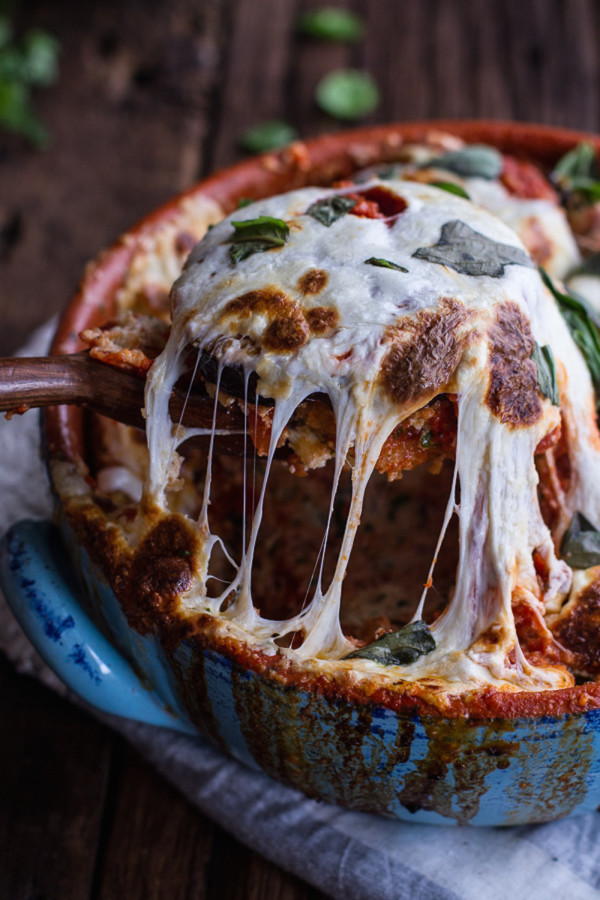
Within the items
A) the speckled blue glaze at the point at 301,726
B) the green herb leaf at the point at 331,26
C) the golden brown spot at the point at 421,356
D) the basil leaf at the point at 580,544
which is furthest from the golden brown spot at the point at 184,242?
the green herb leaf at the point at 331,26

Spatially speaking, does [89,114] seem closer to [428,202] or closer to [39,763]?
[428,202]

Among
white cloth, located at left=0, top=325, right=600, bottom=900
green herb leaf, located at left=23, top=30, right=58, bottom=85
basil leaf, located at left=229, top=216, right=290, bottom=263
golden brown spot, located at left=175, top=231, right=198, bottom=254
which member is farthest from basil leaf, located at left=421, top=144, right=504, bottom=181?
green herb leaf, located at left=23, top=30, right=58, bottom=85

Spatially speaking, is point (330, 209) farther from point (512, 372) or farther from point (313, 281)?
point (512, 372)

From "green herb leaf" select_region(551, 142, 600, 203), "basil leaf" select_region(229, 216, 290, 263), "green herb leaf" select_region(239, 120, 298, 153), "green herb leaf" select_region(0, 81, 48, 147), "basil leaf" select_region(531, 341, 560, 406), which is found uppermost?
"green herb leaf" select_region(0, 81, 48, 147)

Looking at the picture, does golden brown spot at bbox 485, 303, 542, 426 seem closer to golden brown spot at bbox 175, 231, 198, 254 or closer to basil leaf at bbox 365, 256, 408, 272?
basil leaf at bbox 365, 256, 408, 272

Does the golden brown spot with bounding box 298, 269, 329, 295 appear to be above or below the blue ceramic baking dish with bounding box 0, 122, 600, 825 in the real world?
above

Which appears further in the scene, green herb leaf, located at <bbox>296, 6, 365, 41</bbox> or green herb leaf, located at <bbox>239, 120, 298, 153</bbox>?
green herb leaf, located at <bbox>296, 6, 365, 41</bbox>

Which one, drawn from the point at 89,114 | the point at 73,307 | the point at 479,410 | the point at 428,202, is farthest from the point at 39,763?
the point at 89,114

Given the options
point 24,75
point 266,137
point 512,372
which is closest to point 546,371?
point 512,372
